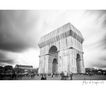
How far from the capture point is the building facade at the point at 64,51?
228 inches

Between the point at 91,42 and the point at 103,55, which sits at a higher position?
the point at 91,42

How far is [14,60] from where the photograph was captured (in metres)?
Result: 4.30

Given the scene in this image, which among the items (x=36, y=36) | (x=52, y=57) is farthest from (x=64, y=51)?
(x=36, y=36)

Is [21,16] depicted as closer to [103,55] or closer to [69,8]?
[69,8]

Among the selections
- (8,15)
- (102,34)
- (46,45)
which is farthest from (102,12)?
(46,45)

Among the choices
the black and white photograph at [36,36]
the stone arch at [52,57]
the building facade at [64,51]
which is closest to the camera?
the black and white photograph at [36,36]

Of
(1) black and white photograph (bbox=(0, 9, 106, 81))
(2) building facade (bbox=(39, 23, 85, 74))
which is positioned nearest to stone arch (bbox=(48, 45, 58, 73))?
(2) building facade (bbox=(39, 23, 85, 74))

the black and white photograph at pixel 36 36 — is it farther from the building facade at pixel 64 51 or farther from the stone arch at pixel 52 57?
the stone arch at pixel 52 57

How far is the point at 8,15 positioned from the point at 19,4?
0.75 metres

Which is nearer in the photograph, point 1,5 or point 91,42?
point 1,5

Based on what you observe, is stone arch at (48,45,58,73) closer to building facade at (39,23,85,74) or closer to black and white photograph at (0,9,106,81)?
building facade at (39,23,85,74)

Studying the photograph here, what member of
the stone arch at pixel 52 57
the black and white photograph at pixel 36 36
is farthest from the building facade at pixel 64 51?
the black and white photograph at pixel 36 36

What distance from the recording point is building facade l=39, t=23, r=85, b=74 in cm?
579

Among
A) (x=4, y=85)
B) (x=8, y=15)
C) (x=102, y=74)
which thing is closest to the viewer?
(x=4, y=85)
